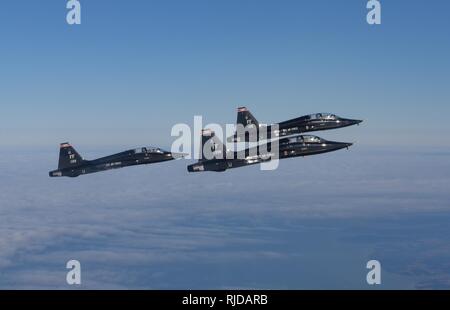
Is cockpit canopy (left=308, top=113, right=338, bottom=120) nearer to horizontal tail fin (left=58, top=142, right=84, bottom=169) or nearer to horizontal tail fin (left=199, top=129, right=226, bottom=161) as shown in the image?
horizontal tail fin (left=199, top=129, right=226, bottom=161)

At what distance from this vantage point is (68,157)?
352ft

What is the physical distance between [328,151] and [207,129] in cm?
2519

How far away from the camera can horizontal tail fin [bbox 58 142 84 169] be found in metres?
107

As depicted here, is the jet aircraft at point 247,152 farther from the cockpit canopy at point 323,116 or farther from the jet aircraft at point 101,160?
the jet aircraft at point 101,160

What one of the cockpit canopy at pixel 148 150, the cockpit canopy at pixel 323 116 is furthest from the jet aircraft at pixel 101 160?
the cockpit canopy at pixel 323 116

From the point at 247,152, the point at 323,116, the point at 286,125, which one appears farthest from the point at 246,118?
the point at 323,116

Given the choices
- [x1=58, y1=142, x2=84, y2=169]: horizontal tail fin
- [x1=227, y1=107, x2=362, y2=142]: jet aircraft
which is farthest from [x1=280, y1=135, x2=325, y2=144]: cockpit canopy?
[x1=58, y1=142, x2=84, y2=169]: horizontal tail fin

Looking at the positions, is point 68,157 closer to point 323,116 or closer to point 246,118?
point 246,118
